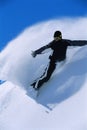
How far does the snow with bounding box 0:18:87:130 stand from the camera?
375 inches

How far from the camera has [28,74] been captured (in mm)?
9898

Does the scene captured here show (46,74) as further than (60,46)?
Yes

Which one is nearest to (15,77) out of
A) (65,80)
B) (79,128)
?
(65,80)

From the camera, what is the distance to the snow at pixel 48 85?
31.2 ft

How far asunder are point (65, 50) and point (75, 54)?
51 centimetres

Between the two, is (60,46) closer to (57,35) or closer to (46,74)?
(57,35)

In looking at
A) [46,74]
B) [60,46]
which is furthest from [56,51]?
[46,74]

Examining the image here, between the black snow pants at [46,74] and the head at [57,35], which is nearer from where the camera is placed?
the head at [57,35]

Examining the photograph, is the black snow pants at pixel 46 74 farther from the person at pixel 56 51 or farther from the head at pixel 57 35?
the head at pixel 57 35

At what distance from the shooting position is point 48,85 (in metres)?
9.52

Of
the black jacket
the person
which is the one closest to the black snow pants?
the person

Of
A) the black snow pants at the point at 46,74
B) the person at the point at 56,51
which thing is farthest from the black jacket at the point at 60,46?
the black snow pants at the point at 46,74

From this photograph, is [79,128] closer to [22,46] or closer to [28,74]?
[28,74]

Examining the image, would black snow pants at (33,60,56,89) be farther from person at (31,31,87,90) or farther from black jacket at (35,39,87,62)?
black jacket at (35,39,87,62)
